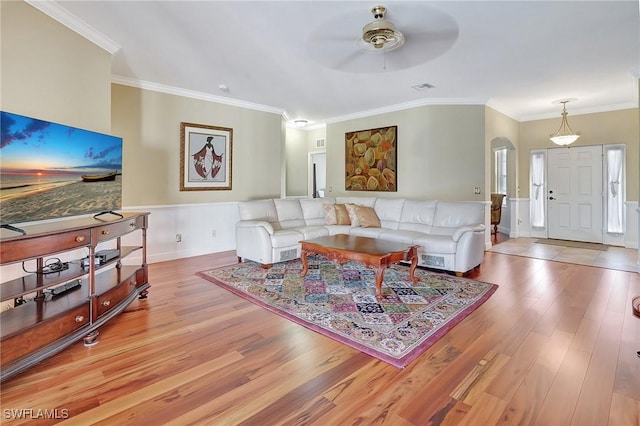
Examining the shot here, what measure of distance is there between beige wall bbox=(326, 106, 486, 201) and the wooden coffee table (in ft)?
7.42

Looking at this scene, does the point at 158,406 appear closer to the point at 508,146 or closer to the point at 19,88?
the point at 19,88

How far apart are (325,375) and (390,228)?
11.6 feet

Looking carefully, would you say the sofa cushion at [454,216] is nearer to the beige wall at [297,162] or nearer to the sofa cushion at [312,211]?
the sofa cushion at [312,211]

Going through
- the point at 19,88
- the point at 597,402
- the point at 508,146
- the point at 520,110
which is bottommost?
the point at 597,402

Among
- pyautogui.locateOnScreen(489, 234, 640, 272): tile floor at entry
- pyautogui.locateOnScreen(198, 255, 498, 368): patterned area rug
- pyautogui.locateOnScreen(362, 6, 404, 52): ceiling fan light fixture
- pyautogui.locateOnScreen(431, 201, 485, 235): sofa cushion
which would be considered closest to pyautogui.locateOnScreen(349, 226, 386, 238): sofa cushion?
pyautogui.locateOnScreen(198, 255, 498, 368): patterned area rug

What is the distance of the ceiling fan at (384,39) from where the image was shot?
2.72m

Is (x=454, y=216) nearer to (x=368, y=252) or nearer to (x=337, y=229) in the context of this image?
→ (x=337, y=229)

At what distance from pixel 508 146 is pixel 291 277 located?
19.4 feet

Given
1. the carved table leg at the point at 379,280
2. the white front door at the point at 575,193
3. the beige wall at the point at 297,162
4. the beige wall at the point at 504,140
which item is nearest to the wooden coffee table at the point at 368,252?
the carved table leg at the point at 379,280

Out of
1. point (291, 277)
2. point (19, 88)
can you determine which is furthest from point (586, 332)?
point (19, 88)

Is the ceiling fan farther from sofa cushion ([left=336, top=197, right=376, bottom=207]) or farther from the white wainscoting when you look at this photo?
the white wainscoting

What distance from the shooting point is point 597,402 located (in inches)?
66.2

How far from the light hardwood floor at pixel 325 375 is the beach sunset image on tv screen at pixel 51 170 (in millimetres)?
1014

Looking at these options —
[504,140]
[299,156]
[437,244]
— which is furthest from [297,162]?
[437,244]
